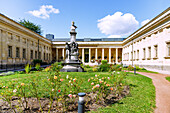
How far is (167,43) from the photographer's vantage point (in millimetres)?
14594

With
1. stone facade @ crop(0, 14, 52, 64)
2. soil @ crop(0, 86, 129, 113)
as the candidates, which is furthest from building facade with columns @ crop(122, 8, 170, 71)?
stone facade @ crop(0, 14, 52, 64)

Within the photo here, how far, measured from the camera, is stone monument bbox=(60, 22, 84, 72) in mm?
11816

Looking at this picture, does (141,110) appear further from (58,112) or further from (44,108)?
(44,108)

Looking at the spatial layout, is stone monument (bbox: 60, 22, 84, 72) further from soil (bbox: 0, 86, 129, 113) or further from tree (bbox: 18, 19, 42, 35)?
tree (bbox: 18, 19, 42, 35)

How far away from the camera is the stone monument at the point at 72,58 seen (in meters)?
11.8

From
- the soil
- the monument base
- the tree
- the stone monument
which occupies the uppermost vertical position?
the tree

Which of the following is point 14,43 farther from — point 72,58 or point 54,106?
point 54,106

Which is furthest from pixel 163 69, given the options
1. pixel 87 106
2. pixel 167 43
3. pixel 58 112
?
pixel 58 112

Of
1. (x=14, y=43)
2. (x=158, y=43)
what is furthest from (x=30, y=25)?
(x=158, y=43)

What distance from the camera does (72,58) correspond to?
12.5 m

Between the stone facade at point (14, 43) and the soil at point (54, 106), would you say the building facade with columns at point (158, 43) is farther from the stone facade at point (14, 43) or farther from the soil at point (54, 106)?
the stone facade at point (14, 43)

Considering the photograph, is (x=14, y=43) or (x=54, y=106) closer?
(x=54, y=106)

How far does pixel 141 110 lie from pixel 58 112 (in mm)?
2815

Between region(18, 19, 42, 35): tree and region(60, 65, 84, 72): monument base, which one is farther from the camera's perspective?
region(18, 19, 42, 35): tree
